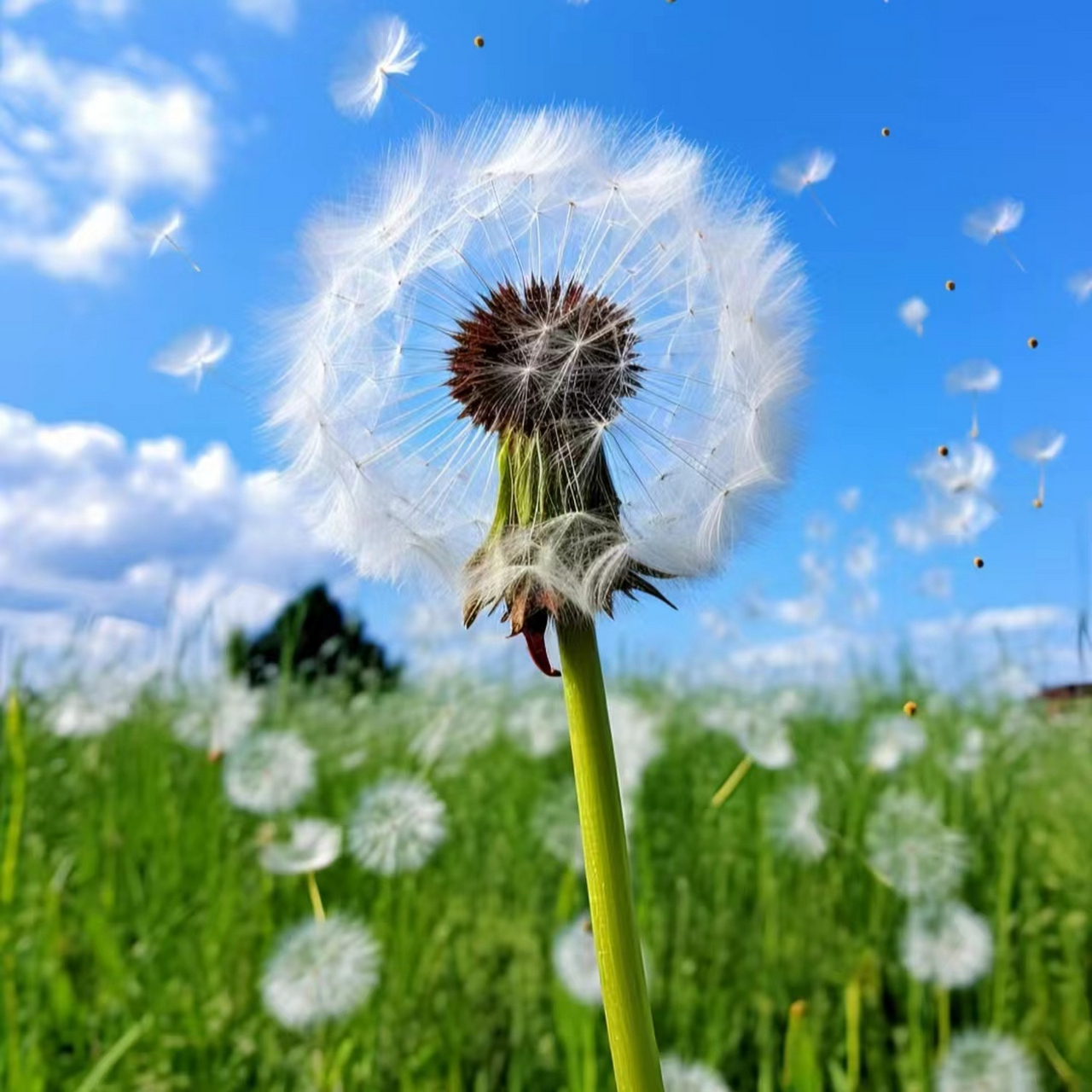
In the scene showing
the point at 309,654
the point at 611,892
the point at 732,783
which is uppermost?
the point at 309,654

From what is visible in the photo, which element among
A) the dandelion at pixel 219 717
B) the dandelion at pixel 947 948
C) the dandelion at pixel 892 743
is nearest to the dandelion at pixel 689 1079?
the dandelion at pixel 947 948

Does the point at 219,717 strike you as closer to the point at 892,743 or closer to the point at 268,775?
the point at 268,775

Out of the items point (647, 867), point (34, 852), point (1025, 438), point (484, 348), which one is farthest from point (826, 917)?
point (484, 348)

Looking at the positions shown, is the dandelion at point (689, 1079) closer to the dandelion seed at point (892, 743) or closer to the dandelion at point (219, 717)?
the dandelion at point (219, 717)

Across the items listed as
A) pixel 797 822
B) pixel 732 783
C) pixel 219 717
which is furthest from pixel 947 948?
pixel 219 717

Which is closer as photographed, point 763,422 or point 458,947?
point 763,422

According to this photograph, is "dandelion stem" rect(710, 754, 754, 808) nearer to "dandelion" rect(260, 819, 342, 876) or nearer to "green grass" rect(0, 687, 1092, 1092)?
"green grass" rect(0, 687, 1092, 1092)

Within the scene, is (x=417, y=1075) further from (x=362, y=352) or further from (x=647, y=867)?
(x=362, y=352)
